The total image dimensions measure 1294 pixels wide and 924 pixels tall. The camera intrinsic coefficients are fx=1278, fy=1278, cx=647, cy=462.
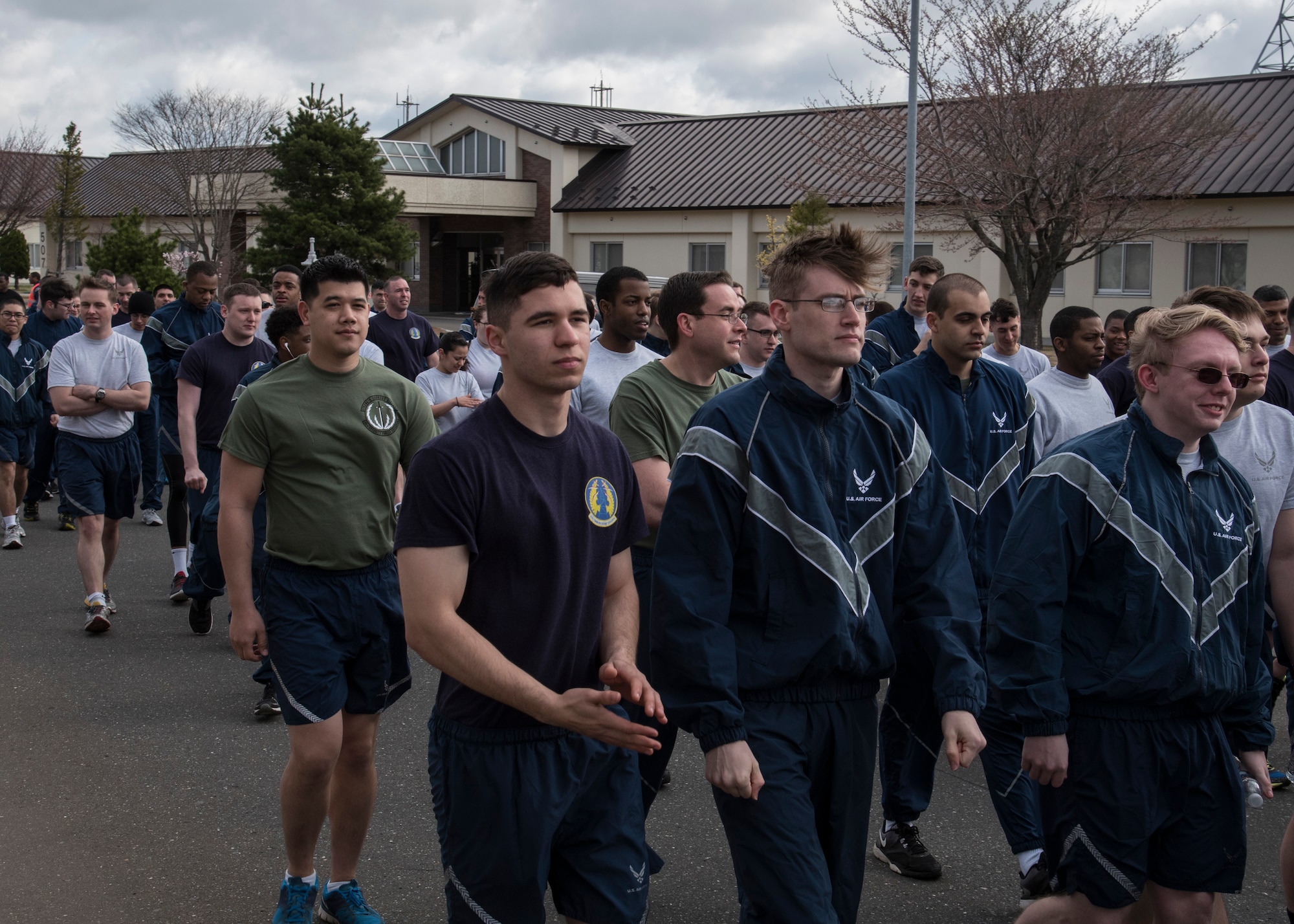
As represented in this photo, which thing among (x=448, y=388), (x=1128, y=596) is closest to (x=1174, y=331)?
(x=1128, y=596)

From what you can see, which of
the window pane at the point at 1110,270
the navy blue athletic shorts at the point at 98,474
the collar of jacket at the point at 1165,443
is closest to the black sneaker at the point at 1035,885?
the collar of jacket at the point at 1165,443

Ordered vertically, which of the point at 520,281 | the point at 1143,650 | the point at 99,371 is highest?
the point at 520,281

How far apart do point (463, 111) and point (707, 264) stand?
13524 mm

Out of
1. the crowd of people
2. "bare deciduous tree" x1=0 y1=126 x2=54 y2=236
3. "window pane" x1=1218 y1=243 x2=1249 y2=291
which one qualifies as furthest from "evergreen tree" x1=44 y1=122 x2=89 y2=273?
the crowd of people

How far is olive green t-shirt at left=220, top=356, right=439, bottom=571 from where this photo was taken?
176 inches

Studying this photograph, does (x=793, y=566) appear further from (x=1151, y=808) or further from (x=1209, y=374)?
(x=1209, y=374)

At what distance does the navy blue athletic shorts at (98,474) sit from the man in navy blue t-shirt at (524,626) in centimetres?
627

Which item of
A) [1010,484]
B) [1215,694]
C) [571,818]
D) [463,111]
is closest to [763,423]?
[571,818]

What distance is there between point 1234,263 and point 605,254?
20518 millimetres

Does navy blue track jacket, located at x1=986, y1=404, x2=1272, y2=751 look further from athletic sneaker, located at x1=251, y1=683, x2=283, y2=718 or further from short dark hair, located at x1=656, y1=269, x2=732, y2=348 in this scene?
athletic sneaker, located at x1=251, y1=683, x2=283, y2=718

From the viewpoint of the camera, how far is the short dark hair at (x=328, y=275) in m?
4.57

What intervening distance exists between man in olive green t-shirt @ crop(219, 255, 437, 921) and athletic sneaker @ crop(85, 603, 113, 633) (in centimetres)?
441

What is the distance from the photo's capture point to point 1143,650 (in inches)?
132

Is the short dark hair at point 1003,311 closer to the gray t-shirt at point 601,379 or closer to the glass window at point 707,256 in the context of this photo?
the gray t-shirt at point 601,379
